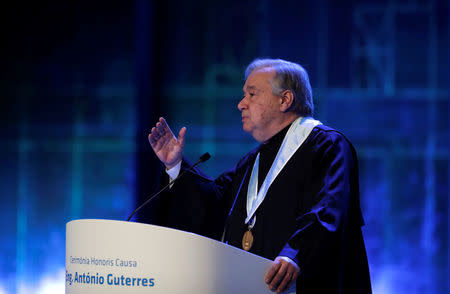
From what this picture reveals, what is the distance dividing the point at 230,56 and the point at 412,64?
162cm

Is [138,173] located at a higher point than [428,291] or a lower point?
higher

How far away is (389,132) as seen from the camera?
186 inches

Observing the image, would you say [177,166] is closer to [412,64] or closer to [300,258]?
[300,258]

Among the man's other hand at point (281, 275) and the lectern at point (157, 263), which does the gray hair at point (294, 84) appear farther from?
the lectern at point (157, 263)

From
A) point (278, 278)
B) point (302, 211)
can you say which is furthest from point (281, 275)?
point (302, 211)

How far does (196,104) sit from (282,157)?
260cm

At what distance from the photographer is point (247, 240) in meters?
2.42

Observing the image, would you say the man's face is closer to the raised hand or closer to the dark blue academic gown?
the dark blue academic gown

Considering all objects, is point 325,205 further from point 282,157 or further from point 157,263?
point 157,263

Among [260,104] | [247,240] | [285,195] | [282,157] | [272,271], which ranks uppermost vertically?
[260,104]

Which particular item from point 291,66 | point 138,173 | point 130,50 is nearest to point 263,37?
point 130,50

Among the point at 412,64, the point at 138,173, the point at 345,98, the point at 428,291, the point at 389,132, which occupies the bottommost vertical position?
the point at 428,291

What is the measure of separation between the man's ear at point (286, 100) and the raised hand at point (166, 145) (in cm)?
51

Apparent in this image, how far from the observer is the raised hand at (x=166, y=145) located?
8.42 ft
